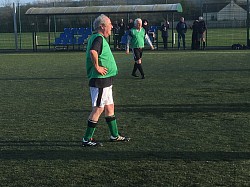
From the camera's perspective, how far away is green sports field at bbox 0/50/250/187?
5367mm

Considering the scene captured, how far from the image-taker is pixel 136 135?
7.36 meters

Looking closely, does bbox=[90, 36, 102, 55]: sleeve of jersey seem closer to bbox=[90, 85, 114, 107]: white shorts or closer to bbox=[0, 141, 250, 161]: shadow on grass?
bbox=[90, 85, 114, 107]: white shorts

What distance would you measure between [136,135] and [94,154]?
1.21m

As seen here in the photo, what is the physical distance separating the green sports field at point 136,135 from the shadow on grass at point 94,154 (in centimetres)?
1

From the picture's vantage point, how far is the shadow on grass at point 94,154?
605cm

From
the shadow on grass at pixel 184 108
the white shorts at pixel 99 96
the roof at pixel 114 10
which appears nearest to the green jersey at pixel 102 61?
the white shorts at pixel 99 96

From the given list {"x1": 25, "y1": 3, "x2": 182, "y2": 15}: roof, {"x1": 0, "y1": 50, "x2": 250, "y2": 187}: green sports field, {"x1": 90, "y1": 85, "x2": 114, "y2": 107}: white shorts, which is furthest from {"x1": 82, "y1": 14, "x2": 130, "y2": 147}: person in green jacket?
{"x1": 25, "y1": 3, "x2": 182, "y2": 15}: roof

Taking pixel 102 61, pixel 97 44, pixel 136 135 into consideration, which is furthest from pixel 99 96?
pixel 136 135

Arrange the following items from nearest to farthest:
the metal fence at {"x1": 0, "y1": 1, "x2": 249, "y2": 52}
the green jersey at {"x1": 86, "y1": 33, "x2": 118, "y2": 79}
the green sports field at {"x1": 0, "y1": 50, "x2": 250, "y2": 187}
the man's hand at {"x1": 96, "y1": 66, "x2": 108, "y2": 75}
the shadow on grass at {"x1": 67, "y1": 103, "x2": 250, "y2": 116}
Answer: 1. the green sports field at {"x1": 0, "y1": 50, "x2": 250, "y2": 187}
2. the man's hand at {"x1": 96, "y1": 66, "x2": 108, "y2": 75}
3. the green jersey at {"x1": 86, "y1": 33, "x2": 118, "y2": 79}
4. the shadow on grass at {"x1": 67, "y1": 103, "x2": 250, "y2": 116}
5. the metal fence at {"x1": 0, "y1": 1, "x2": 249, "y2": 52}

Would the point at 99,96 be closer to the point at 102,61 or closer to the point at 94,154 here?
the point at 102,61

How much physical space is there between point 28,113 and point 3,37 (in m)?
34.6

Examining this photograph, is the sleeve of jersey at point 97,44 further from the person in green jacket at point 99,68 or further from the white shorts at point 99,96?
the white shorts at point 99,96

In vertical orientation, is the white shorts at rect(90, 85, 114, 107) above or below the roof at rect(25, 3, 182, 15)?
below

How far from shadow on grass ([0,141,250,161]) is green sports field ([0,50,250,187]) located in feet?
0.05
